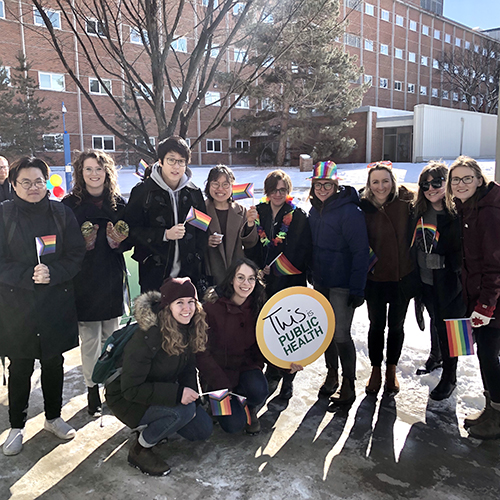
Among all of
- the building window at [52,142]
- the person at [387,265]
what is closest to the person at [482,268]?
the person at [387,265]

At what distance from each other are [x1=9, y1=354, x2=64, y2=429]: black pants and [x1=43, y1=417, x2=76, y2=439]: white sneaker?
0.13ft

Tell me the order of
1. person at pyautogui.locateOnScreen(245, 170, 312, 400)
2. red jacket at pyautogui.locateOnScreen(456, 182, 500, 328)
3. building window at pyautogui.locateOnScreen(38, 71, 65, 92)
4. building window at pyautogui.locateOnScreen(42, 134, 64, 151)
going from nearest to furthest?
red jacket at pyautogui.locateOnScreen(456, 182, 500, 328) → person at pyautogui.locateOnScreen(245, 170, 312, 400) → building window at pyautogui.locateOnScreen(42, 134, 64, 151) → building window at pyautogui.locateOnScreen(38, 71, 65, 92)

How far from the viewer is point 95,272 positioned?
3398 mm

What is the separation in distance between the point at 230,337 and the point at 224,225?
1007 millimetres

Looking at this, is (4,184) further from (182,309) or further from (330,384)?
(330,384)

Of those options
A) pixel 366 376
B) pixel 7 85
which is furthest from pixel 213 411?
pixel 7 85

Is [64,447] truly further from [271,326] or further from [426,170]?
[426,170]

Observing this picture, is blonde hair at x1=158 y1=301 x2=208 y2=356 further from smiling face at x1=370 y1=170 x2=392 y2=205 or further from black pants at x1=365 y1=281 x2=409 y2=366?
smiling face at x1=370 y1=170 x2=392 y2=205

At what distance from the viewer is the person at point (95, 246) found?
3348 millimetres

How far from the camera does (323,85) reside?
81.6 ft

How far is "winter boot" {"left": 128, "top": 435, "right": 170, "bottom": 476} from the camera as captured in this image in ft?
8.87

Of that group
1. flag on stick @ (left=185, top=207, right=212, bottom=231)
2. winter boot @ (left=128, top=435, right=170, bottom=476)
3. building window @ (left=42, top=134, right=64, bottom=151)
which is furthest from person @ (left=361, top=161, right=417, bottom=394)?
building window @ (left=42, top=134, right=64, bottom=151)

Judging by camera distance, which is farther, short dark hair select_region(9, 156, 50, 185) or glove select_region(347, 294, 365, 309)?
glove select_region(347, 294, 365, 309)

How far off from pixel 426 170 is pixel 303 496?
250 centimetres
